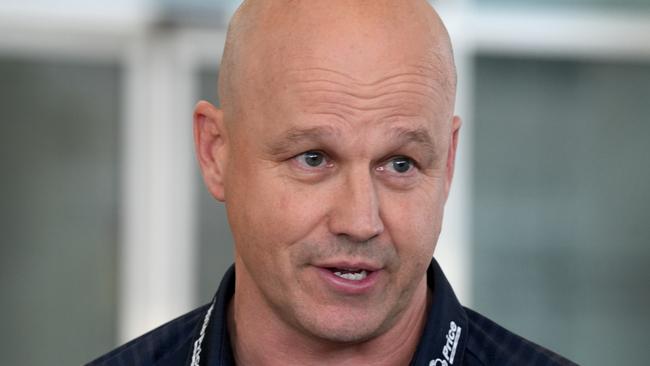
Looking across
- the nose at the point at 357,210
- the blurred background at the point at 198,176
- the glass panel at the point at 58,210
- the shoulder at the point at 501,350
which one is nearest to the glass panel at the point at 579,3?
the blurred background at the point at 198,176

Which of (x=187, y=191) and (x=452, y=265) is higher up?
(x=187, y=191)

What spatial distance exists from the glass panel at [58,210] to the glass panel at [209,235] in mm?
378

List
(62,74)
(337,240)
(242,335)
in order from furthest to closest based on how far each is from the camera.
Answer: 1. (62,74)
2. (242,335)
3. (337,240)

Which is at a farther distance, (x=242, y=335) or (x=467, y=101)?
(x=467, y=101)

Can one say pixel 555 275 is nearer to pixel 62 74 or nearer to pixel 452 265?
pixel 452 265

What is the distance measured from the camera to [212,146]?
273 centimetres

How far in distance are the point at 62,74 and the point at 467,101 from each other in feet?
5.96

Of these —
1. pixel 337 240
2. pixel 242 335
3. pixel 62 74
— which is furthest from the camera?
pixel 62 74

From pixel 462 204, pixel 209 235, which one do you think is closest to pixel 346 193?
pixel 209 235

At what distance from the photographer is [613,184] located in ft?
19.9

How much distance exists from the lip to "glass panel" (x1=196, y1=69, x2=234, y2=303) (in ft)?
11.4

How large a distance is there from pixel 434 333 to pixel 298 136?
1.59 ft

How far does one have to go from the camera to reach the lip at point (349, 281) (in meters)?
2.38

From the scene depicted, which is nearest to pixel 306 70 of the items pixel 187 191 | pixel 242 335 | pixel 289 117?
pixel 289 117
